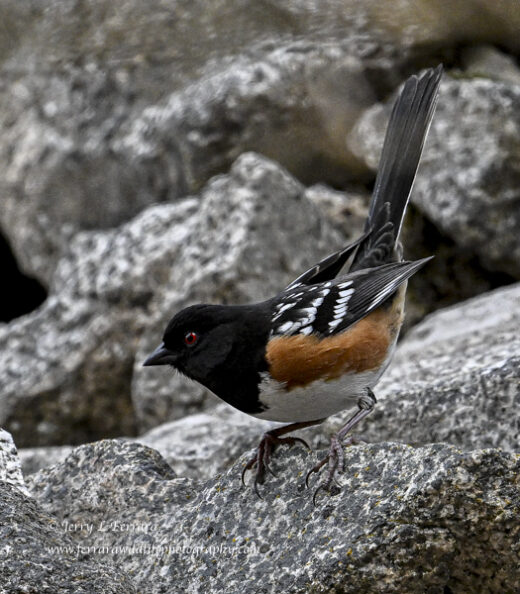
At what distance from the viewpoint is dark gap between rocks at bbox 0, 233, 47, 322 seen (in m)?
9.02

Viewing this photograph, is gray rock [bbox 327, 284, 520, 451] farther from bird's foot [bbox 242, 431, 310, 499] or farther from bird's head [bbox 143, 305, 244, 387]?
bird's head [bbox 143, 305, 244, 387]

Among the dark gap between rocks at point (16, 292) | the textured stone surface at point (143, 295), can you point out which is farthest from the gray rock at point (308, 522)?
the dark gap between rocks at point (16, 292)

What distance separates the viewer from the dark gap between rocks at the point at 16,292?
9.02 metres

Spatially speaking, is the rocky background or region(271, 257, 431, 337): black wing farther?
region(271, 257, 431, 337): black wing

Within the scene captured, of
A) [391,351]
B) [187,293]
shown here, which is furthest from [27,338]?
[391,351]

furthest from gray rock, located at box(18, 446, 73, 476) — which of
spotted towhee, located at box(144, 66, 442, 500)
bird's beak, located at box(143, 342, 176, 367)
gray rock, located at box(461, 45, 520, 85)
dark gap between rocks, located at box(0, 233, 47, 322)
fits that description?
gray rock, located at box(461, 45, 520, 85)

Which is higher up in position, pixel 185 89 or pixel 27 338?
pixel 185 89

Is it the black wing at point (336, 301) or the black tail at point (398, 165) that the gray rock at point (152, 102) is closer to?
the black tail at point (398, 165)

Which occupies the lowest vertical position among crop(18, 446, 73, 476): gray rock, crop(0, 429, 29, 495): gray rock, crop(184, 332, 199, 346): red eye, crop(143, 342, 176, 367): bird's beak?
crop(18, 446, 73, 476): gray rock

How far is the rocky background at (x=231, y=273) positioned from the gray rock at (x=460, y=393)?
1 centimetres

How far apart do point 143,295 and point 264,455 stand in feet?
10.4

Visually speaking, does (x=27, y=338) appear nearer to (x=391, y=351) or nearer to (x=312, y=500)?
(x=391, y=351)

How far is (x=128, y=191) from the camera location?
26.3 feet

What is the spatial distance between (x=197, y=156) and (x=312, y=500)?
15.4ft
